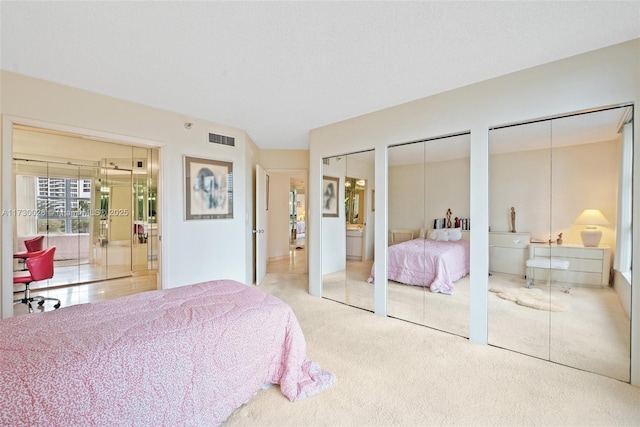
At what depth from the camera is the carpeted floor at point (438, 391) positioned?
1.72 metres

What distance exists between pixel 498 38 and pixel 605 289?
2322 millimetres

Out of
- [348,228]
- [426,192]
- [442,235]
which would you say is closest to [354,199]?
[348,228]

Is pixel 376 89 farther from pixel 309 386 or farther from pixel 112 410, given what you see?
pixel 112 410

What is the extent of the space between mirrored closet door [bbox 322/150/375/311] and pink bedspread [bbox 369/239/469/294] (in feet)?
0.99

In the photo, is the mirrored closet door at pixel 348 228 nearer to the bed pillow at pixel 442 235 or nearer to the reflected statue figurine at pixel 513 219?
the bed pillow at pixel 442 235

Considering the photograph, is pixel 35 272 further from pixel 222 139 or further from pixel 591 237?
pixel 591 237

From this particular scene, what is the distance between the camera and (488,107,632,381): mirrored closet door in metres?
2.22

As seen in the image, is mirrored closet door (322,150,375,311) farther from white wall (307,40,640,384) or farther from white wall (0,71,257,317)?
white wall (0,71,257,317)

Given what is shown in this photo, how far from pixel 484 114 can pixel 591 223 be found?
137 cm

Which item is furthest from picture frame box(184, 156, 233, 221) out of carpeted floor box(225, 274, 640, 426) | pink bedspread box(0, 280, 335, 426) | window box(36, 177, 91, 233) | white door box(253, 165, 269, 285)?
window box(36, 177, 91, 233)

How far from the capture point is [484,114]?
2717mm

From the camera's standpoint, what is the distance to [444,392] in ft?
6.44

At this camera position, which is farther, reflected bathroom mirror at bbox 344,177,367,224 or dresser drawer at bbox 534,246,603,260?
reflected bathroom mirror at bbox 344,177,367,224

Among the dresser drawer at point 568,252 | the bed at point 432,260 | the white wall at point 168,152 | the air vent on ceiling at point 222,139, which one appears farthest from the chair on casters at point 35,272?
the dresser drawer at point 568,252
